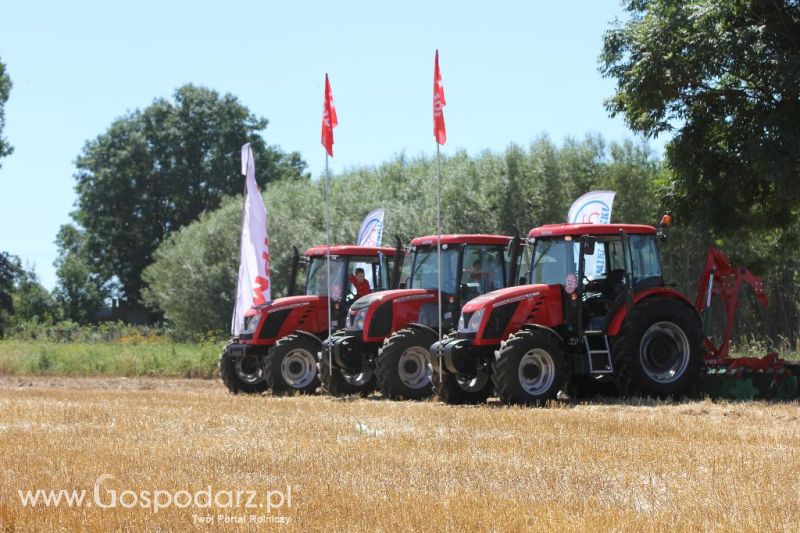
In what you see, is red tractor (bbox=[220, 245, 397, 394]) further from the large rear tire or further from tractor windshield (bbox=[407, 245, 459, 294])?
tractor windshield (bbox=[407, 245, 459, 294])

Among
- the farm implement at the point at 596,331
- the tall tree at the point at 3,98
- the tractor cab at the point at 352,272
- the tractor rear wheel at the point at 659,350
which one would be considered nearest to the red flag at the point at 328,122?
the tractor cab at the point at 352,272

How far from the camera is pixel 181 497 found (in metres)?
7.90

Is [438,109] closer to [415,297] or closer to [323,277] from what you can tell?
[415,297]

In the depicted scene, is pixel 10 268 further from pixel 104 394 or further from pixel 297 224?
pixel 104 394

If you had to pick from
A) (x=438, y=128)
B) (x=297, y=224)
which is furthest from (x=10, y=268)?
(x=438, y=128)

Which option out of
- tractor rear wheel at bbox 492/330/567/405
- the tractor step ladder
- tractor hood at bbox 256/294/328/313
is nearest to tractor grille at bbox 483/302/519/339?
tractor rear wheel at bbox 492/330/567/405

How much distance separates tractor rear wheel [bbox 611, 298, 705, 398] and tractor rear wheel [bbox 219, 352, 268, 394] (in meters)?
7.56

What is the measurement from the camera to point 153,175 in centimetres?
6178

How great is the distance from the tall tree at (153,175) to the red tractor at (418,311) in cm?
4282

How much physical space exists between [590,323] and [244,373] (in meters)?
7.67

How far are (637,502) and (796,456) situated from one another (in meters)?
2.64

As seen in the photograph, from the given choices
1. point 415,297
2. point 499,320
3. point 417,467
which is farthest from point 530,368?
point 417,467

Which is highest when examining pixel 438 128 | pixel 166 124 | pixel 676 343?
pixel 166 124

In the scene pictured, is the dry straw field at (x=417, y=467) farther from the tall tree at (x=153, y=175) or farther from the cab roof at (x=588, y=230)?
the tall tree at (x=153, y=175)
